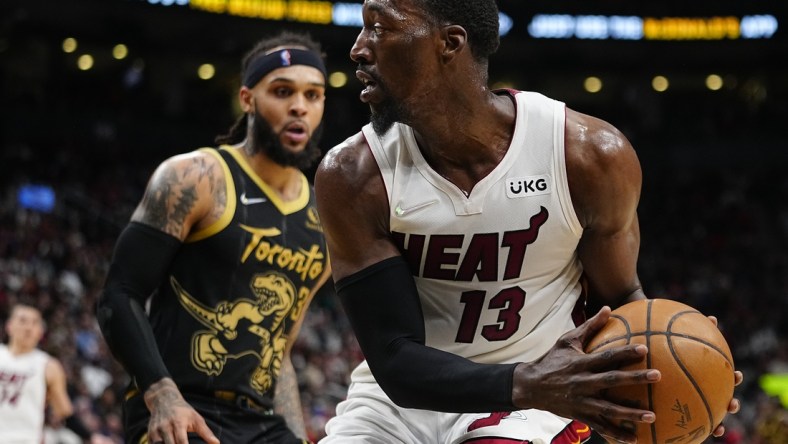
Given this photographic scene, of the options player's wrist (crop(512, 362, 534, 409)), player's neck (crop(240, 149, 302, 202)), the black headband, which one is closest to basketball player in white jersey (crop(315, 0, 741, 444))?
player's wrist (crop(512, 362, 534, 409))

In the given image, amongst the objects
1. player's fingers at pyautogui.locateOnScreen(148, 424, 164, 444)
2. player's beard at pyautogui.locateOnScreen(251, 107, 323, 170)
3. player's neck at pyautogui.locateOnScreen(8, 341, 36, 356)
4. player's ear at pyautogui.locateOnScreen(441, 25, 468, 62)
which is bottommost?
player's neck at pyautogui.locateOnScreen(8, 341, 36, 356)

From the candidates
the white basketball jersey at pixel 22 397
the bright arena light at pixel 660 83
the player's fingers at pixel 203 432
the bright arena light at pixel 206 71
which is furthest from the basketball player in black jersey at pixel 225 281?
the bright arena light at pixel 660 83

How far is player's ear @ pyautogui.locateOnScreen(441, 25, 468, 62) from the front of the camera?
10.6ft

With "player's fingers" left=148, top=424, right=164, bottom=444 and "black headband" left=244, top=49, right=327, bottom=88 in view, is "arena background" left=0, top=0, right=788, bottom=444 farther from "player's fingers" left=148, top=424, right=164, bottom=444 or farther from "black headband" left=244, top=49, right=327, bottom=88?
"player's fingers" left=148, top=424, right=164, bottom=444

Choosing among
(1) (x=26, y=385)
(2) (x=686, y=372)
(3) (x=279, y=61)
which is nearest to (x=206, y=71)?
(1) (x=26, y=385)

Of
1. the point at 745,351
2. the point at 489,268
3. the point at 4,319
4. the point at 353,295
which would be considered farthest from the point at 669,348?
the point at 745,351

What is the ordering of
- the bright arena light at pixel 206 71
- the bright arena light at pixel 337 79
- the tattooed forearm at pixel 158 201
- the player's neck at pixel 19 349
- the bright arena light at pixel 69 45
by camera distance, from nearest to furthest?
the tattooed forearm at pixel 158 201 → the player's neck at pixel 19 349 → the bright arena light at pixel 69 45 → the bright arena light at pixel 206 71 → the bright arena light at pixel 337 79

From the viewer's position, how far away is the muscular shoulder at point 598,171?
10.6ft

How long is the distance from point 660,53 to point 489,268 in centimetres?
2522

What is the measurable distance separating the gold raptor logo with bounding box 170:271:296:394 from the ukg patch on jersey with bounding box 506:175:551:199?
62.8 inches

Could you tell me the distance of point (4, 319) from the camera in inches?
513

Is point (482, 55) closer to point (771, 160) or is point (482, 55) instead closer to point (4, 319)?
point (4, 319)

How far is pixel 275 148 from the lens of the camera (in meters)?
4.73

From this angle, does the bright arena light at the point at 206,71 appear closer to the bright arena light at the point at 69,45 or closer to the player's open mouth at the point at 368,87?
the bright arena light at the point at 69,45
